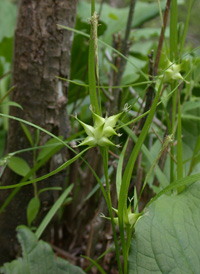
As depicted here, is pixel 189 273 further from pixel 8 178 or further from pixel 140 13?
pixel 140 13

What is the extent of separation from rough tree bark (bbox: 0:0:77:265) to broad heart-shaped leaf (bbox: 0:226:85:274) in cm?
18

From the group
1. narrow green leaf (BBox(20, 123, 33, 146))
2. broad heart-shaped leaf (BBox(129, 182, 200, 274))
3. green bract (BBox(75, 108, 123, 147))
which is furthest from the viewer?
narrow green leaf (BBox(20, 123, 33, 146))

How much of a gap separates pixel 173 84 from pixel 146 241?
0.77 feet

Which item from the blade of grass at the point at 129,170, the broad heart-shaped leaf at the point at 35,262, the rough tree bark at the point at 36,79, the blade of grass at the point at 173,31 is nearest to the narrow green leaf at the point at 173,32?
the blade of grass at the point at 173,31

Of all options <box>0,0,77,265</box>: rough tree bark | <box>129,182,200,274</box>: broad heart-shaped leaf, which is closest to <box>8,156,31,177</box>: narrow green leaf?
<box>0,0,77,265</box>: rough tree bark

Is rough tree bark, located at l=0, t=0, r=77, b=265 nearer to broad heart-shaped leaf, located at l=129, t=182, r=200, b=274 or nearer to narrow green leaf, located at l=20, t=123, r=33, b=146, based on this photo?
narrow green leaf, located at l=20, t=123, r=33, b=146

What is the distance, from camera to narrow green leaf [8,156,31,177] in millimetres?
746

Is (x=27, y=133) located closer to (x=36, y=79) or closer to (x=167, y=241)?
(x=36, y=79)

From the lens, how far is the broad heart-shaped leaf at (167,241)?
487 millimetres

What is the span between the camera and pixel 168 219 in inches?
20.6

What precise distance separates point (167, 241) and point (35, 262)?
255mm

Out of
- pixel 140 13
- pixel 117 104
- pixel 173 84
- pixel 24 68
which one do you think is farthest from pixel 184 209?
pixel 140 13

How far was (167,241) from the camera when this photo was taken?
50 centimetres

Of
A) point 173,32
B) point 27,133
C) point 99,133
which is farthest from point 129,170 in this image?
point 27,133
